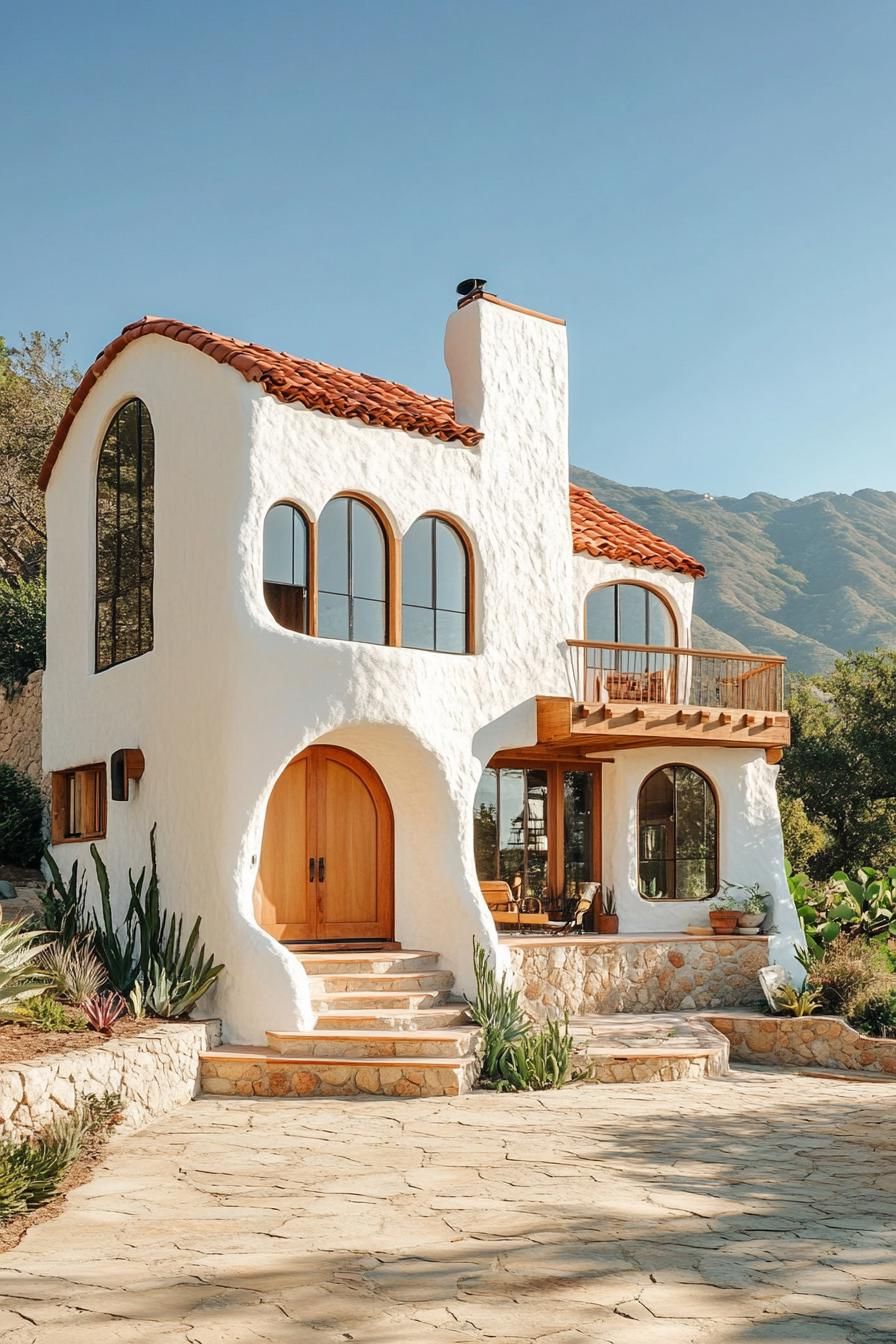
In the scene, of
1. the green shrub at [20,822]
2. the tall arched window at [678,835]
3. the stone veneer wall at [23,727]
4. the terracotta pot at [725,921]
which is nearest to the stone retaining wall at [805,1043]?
the terracotta pot at [725,921]

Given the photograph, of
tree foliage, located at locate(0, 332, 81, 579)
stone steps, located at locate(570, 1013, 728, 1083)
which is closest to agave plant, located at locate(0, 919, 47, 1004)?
stone steps, located at locate(570, 1013, 728, 1083)

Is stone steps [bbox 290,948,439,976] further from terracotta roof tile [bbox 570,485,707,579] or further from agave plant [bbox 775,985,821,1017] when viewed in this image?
terracotta roof tile [bbox 570,485,707,579]

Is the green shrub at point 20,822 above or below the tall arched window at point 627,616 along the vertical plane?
below

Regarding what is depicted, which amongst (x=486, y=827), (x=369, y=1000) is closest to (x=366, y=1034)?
(x=369, y=1000)

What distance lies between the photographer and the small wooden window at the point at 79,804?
1628cm

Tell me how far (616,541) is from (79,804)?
326 inches

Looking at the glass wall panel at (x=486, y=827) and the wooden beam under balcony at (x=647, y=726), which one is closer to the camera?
the wooden beam under balcony at (x=647, y=726)

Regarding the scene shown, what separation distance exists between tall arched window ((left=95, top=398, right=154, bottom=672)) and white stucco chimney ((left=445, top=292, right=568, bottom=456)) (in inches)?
158

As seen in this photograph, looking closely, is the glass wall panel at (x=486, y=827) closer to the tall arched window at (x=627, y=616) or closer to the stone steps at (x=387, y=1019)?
the tall arched window at (x=627, y=616)

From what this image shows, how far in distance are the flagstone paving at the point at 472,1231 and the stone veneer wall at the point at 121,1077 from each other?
13.4 inches

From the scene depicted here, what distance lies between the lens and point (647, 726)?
1630 cm

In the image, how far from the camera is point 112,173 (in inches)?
630

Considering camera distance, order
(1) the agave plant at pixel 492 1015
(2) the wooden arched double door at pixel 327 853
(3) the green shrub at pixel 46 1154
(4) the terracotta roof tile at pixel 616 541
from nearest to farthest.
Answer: (3) the green shrub at pixel 46 1154
(1) the agave plant at pixel 492 1015
(2) the wooden arched double door at pixel 327 853
(4) the terracotta roof tile at pixel 616 541

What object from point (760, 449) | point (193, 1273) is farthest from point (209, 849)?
point (760, 449)
